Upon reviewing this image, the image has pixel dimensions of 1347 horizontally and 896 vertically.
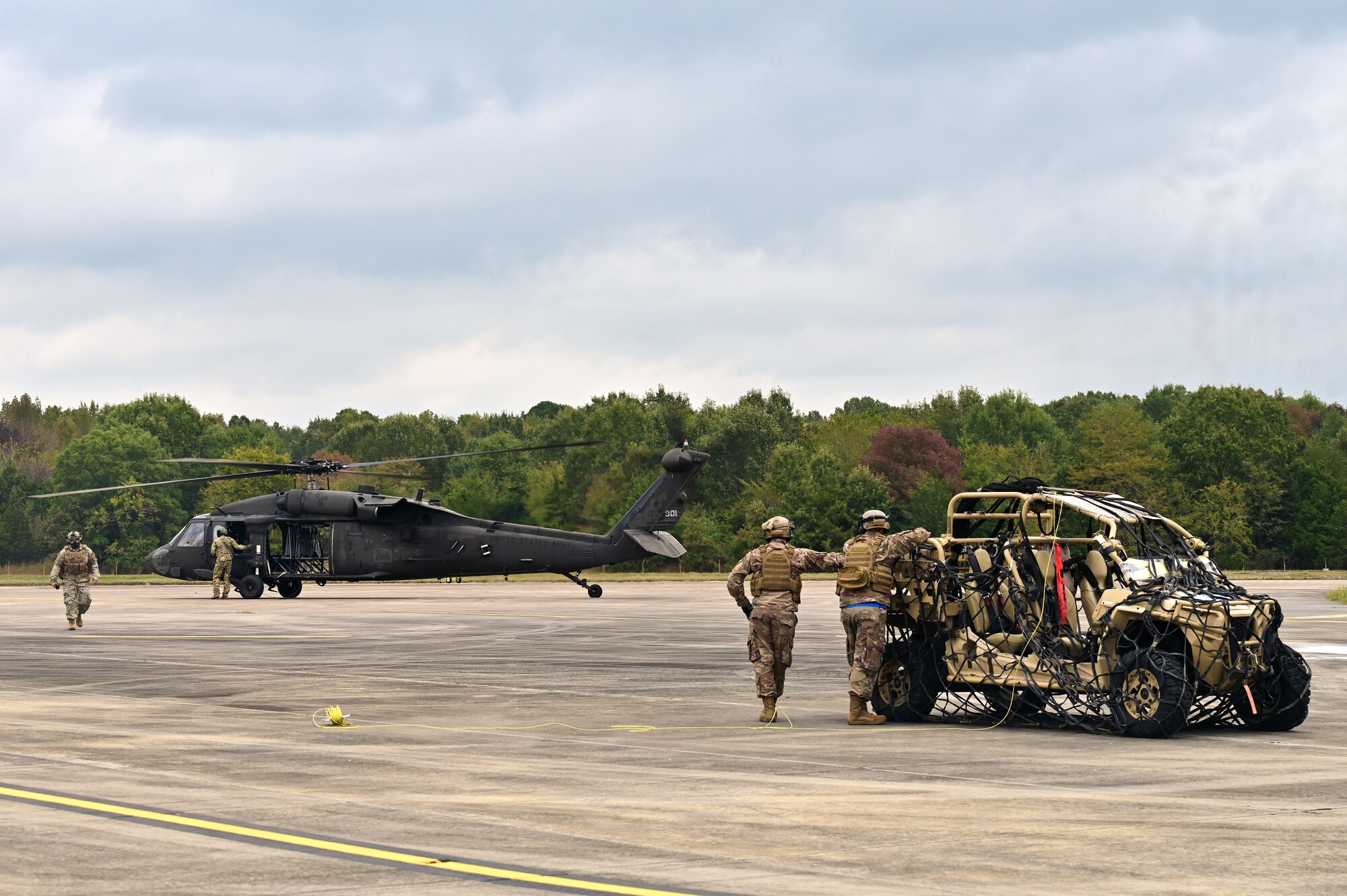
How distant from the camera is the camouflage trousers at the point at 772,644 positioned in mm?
15406

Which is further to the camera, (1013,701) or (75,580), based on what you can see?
(75,580)

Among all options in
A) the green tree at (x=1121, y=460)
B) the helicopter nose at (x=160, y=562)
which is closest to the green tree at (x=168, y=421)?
the green tree at (x=1121, y=460)

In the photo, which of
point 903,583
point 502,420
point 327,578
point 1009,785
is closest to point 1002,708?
point 903,583

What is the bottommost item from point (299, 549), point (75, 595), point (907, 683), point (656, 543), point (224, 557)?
point (907, 683)

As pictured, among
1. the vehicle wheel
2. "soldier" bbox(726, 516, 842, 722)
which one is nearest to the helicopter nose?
"soldier" bbox(726, 516, 842, 722)

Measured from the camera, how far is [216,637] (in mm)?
29234

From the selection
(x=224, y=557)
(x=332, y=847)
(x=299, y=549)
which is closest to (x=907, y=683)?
(x=332, y=847)

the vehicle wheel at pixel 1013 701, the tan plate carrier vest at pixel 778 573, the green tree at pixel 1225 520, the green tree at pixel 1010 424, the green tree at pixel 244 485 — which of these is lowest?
the vehicle wheel at pixel 1013 701

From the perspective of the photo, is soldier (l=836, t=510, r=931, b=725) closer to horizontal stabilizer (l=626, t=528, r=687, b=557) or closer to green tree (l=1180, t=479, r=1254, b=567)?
horizontal stabilizer (l=626, t=528, r=687, b=557)

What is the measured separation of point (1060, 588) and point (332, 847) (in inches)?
338

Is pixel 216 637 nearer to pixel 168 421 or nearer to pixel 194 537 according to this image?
pixel 194 537

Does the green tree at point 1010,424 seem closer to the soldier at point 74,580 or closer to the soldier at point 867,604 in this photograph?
the soldier at point 74,580

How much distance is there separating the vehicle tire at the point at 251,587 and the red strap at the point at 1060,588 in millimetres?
35382

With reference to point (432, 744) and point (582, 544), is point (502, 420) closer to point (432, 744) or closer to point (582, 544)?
point (582, 544)
